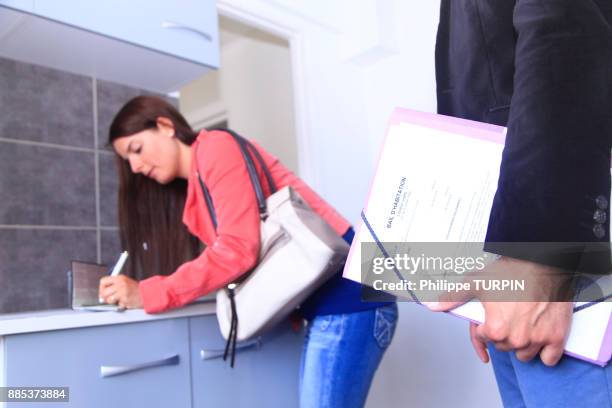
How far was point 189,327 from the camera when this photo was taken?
119 cm

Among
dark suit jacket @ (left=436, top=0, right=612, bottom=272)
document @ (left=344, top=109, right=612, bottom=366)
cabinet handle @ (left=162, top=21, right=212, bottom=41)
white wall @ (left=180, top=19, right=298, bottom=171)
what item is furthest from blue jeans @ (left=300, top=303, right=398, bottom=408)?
white wall @ (left=180, top=19, right=298, bottom=171)

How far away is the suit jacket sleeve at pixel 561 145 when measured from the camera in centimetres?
46

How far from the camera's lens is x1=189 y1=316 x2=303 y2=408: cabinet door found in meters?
1.20

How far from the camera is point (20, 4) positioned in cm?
121

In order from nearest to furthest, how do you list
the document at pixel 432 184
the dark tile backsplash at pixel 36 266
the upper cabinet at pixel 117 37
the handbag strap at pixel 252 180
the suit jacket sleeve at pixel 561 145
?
the suit jacket sleeve at pixel 561 145 → the document at pixel 432 184 → the handbag strap at pixel 252 180 → the upper cabinet at pixel 117 37 → the dark tile backsplash at pixel 36 266

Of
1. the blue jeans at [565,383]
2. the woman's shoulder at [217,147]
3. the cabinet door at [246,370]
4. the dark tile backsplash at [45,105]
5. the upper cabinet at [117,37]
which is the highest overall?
the upper cabinet at [117,37]

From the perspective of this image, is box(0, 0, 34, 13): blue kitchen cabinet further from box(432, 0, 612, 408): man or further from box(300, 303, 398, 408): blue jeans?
box(432, 0, 612, 408): man

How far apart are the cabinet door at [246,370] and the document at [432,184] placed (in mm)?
723

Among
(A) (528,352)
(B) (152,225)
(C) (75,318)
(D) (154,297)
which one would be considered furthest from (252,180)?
(A) (528,352)

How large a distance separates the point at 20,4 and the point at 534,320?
1237mm

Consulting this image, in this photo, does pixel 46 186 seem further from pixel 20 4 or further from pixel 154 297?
pixel 154 297

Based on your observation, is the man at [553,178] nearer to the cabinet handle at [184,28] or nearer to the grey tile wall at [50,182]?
the cabinet handle at [184,28]

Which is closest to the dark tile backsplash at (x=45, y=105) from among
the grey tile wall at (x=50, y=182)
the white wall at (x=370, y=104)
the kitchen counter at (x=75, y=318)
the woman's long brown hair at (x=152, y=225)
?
the grey tile wall at (x=50, y=182)

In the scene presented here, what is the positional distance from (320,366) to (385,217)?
23.9 inches
